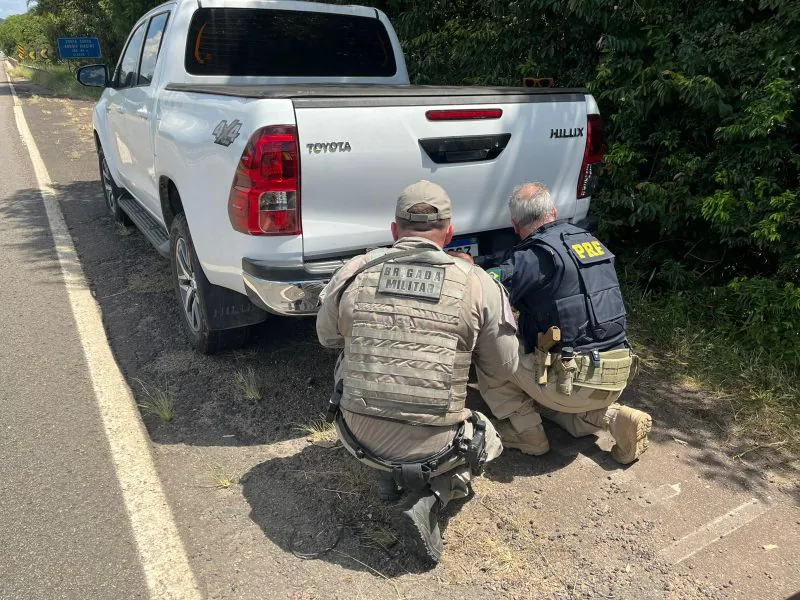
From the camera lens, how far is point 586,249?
322cm

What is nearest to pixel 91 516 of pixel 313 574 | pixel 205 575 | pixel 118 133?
pixel 205 575

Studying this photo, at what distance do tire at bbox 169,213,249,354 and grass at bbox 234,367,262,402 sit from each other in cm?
28

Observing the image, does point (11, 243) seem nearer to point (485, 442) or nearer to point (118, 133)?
point (118, 133)

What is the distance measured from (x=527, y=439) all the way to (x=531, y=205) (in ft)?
3.81

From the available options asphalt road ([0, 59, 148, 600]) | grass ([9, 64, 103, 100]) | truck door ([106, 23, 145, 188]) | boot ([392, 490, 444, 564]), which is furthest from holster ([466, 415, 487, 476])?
grass ([9, 64, 103, 100])

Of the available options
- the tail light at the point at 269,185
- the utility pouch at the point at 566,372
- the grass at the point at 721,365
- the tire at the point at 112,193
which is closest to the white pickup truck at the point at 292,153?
the tail light at the point at 269,185

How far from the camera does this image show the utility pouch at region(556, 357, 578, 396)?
316cm

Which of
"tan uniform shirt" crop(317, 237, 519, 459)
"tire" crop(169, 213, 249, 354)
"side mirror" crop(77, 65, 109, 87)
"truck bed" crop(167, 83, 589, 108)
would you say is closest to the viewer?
"tan uniform shirt" crop(317, 237, 519, 459)

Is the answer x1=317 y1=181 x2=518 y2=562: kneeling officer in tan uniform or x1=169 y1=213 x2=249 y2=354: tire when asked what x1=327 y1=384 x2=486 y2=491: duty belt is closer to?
x1=317 y1=181 x2=518 y2=562: kneeling officer in tan uniform

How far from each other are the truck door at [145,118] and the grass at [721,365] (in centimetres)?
353

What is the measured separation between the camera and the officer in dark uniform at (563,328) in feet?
10.4

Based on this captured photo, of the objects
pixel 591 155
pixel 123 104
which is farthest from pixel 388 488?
pixel 123 104

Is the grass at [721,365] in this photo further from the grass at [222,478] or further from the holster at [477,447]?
the grass at [222,478]

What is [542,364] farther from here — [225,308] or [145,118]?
[145,118]
